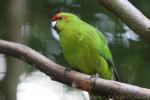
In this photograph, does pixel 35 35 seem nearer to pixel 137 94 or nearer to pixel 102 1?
pixel 102 1

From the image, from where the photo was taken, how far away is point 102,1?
1.53m

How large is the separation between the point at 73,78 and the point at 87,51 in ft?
1.07

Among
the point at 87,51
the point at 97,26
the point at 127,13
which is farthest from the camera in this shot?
the point at 97,26

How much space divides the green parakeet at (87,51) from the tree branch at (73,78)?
0.30 metres

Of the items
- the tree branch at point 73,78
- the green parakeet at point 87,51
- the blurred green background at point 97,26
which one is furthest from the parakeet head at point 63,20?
the tree branch at point 73,78

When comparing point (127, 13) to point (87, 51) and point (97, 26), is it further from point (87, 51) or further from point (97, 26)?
point (97, 26)

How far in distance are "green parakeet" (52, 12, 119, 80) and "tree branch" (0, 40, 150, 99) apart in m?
0.30

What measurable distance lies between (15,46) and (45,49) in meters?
0.68

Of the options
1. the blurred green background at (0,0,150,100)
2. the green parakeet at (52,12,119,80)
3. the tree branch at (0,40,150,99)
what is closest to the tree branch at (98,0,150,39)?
the tree branch at (0,40,150,99)

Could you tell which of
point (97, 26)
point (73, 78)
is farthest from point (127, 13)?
point (97, 26)

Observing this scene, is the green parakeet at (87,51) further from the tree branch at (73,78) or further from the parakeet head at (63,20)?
the tree branch at (73,78)

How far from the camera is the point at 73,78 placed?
1.59 metres

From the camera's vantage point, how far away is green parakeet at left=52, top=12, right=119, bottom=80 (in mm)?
1901

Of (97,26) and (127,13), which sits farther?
(97,26)
